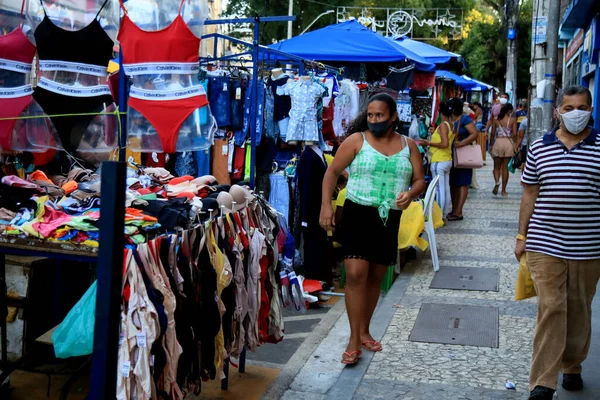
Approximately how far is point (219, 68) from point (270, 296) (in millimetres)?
4730

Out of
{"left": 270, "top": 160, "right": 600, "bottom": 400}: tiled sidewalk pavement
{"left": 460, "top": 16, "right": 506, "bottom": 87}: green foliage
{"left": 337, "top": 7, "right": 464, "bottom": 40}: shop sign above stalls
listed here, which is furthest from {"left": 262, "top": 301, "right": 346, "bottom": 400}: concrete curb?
{"left": 460, "top": 16, "right": 506, "bottom": 87}: green foliage

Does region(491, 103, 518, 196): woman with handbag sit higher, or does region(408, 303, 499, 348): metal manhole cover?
region(491, 103, 518, 196): woman with handbag

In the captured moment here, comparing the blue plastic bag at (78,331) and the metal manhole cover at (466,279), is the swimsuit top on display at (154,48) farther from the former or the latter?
the metal manhole cover at (466,279)

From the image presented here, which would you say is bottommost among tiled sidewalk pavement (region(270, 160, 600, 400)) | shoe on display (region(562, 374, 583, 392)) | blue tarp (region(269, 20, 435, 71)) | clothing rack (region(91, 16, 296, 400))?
tiled sidewalk pavement (region(270, 160, 600, 400))

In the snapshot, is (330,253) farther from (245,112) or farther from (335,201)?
(245,112)

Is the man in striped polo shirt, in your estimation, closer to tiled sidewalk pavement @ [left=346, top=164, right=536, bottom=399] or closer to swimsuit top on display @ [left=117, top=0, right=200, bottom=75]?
tiled sidewalk pavement @ [left=346, top=164, right=536, bottom=399]

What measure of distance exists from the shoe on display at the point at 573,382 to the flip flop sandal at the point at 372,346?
4.49ft

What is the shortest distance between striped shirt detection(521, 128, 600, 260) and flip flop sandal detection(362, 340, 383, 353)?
5.33 feet

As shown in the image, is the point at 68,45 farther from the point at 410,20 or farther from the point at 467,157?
the point at 410,20

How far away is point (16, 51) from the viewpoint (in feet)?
15.3

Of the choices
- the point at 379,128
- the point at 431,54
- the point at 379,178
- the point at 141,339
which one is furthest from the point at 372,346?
the point at 431,54

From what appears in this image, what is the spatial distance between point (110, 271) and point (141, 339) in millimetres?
1039

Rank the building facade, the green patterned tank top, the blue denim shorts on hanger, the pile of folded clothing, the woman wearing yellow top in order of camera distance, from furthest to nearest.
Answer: the building facade
the woman wearing yellow top
the blue denim shorts on hanger
the green patterned tank top
the pile of folded clothing

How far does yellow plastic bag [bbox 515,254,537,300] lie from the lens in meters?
4.38
